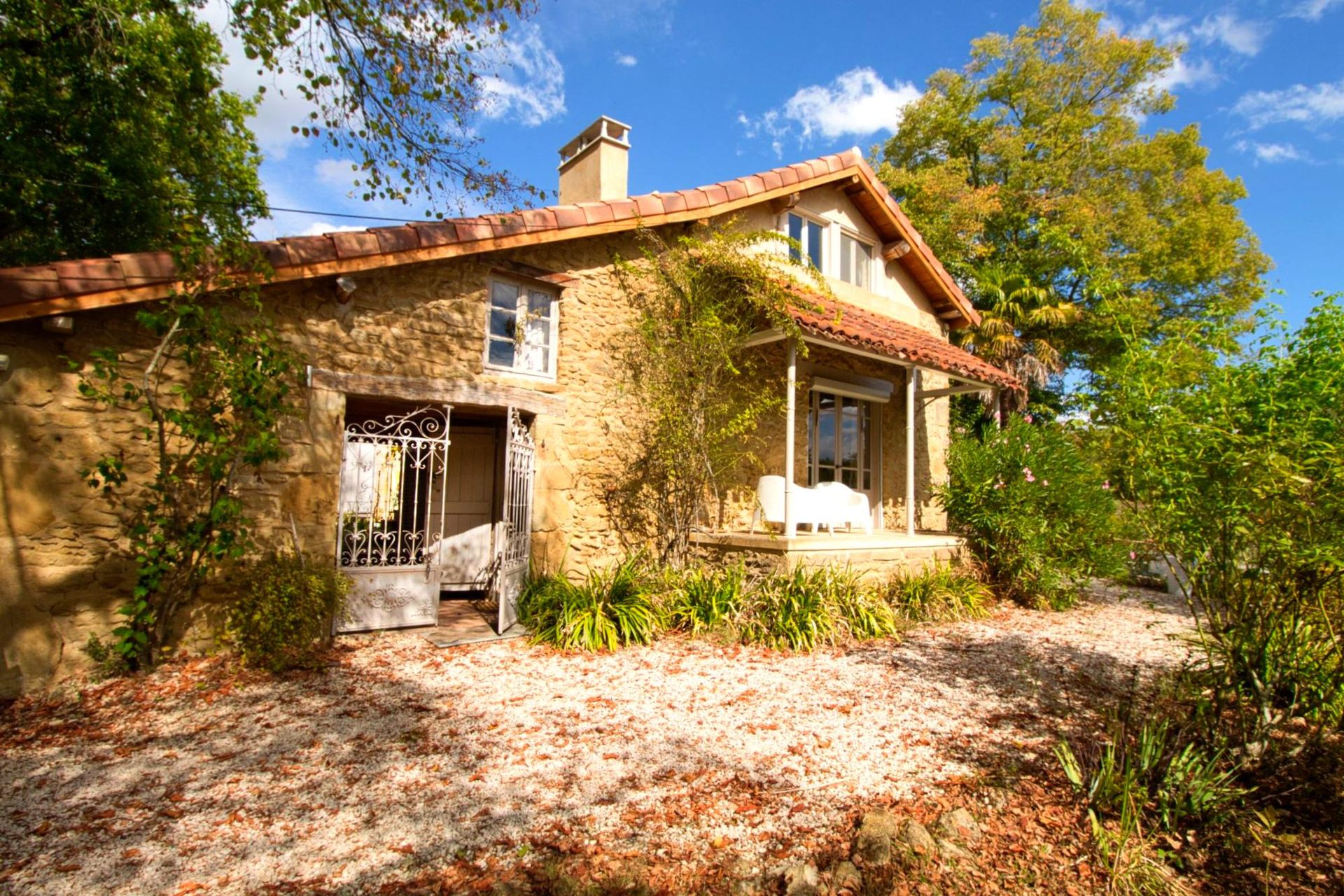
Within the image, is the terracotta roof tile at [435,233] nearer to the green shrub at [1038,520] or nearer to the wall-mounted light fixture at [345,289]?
the wall-mounted light fixture at [345,289]

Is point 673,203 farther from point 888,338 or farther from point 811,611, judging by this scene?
point 811,611

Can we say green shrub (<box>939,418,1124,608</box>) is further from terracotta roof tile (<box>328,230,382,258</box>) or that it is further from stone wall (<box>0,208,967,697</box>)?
terracotta roof tile (<box>328,230,382,258</box>)

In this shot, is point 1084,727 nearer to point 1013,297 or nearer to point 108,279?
point 108,279

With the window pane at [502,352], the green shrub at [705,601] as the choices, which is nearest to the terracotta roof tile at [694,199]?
the window pane at [502,352]

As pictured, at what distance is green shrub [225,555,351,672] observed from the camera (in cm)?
519

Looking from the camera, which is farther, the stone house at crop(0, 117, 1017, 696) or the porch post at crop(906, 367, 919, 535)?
the porch post at crop(906, 367, 919, 535)

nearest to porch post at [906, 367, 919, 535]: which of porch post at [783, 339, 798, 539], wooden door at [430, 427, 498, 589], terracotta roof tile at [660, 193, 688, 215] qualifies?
porch post at [783, 339, 798, 539]

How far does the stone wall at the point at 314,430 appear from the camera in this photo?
459cm

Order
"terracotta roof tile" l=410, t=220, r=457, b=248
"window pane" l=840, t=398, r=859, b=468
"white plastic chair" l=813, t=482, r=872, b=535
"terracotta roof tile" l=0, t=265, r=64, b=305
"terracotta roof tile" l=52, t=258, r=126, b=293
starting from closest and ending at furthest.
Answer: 1. "terracotta roof tile" l=0, t=265, r=64, b=305
2. "terracotta roof tile" l=52, t=258, r=126, b=293
3. "terracotta roof tile" l=410, t=220, r=457, b=248
4. "white plastic chair" l=813, t=482, r=872, b=535
5. "window pane" l=840, t=398, r=859, b=468

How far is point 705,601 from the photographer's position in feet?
22.2

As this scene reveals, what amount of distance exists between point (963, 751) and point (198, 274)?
6315mm

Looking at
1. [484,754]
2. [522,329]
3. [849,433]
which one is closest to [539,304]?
[522,329]

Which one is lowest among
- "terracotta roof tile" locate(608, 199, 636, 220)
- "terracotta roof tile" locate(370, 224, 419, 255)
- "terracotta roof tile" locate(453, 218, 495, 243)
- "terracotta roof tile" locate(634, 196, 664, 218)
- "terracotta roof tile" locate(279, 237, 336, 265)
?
"terracotta roof tile" locate(279, 237, 336, 265)

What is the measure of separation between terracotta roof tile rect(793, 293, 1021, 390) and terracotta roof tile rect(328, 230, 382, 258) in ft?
14.6
